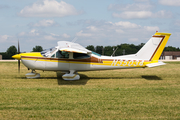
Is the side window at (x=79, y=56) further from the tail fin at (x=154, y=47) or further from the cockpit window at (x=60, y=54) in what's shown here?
the tail fin at (x=154, y=47)

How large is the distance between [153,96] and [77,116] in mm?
3621

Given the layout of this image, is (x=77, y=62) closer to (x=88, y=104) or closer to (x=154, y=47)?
(x=154, y=47)

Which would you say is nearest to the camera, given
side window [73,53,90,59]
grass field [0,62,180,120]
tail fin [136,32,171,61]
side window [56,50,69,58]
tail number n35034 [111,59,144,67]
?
grass field [0,62,180,120]

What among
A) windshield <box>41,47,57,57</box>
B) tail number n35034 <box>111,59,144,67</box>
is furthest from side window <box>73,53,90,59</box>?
tail number n35034 <box>111,59,144,67</box>

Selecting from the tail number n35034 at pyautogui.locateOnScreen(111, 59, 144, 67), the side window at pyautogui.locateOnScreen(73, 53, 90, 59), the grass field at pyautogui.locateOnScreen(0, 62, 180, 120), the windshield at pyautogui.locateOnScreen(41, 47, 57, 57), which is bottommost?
the grass field at pyautogui.locateOnScreen(0, 62, 180, 120)

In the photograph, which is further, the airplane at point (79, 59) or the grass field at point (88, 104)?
the airplane at point (79, 59)

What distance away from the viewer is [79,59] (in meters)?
12.5

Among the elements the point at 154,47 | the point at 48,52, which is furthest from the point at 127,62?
the point at 48,52

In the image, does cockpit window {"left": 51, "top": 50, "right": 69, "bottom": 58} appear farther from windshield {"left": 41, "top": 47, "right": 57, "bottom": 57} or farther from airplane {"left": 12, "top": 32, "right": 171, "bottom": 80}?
windshield {"left": 41, "top": 47, "right": 57, "bottom": 57}

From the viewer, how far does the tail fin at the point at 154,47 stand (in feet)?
42.1

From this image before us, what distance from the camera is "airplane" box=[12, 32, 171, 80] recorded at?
12.4 m

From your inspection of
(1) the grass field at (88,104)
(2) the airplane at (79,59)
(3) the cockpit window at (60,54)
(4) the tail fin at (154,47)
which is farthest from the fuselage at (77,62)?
(1) the grass field at (88,104)

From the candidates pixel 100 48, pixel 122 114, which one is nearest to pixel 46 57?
pixel 122 114

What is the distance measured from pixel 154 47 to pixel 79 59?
4.85 meters
